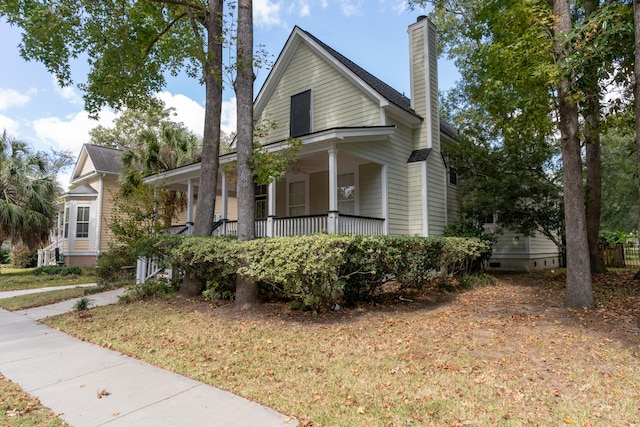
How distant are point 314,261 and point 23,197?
1684 centimetres

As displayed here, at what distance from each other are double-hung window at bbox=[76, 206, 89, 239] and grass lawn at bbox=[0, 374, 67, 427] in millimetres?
18028

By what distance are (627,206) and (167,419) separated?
1692 inches

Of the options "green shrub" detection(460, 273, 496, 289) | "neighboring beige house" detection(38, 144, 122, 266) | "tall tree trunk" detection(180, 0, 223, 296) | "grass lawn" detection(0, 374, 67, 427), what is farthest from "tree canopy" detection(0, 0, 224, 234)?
"neighboring beige house" detection(38, 144, 122, 266)

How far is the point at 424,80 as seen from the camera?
41.1 feet

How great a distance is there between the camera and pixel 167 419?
3262 millimetres

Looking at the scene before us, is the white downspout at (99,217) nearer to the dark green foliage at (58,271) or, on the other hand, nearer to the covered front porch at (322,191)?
the dark green foliage at (58,271)

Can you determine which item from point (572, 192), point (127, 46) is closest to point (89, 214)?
point (127, 46)

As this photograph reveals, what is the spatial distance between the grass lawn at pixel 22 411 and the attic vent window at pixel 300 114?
1051cm

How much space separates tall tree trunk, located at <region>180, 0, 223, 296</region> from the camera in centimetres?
929

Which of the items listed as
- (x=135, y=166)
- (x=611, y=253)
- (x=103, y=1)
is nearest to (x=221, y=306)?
(x=103, y=1)

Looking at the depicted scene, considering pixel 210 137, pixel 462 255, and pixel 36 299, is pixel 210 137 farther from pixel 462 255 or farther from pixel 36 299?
pixel 462 255

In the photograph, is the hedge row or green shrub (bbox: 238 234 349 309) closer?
green shrub (bbox: 238 234 349 309)

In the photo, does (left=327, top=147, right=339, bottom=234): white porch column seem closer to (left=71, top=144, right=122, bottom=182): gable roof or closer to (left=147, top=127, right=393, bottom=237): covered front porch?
(left=147, top=127, right=393, bottom=237): covered front porch

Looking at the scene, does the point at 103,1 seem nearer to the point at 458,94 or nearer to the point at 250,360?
the point at 250,360
